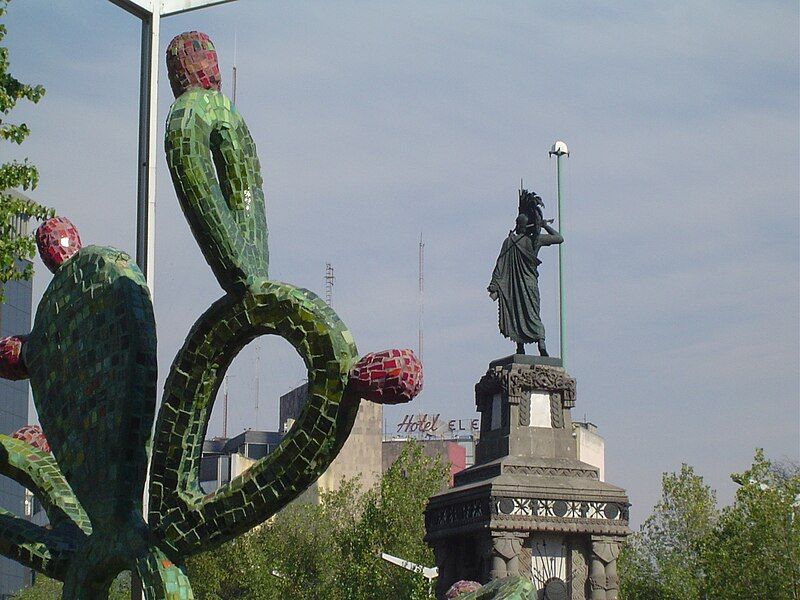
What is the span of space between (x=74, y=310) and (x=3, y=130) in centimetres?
588

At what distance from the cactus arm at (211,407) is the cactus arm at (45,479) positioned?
98cm

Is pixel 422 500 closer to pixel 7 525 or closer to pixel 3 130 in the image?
pixel 3 130

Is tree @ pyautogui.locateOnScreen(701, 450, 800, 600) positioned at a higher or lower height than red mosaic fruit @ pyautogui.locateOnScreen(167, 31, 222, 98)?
lower

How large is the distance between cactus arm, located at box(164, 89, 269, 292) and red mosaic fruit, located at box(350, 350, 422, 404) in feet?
3.29

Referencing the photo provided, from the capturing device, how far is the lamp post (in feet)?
38.2

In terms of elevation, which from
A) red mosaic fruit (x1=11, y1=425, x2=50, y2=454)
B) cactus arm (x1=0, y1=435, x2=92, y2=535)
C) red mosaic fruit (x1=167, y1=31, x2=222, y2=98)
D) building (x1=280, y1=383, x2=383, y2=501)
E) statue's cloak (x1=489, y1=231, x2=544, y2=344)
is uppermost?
building (x1=280, y1=383, x2=383, y2=501)

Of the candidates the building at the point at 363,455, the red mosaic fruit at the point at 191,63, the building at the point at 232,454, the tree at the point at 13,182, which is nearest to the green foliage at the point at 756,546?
the tree at the point at 13,182

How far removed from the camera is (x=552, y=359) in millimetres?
19531

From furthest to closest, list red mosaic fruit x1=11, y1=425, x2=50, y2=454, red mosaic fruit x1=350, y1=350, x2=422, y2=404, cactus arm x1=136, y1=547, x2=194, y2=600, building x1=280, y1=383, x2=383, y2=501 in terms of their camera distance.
Answer: building x1=280, y1=383, x2=383, y2=501 < red mosaic fruit x1=11, y1=425, x2=50, y2=454 < cactus arm x1=136, y1=547, x2=194, y2=600 < red mosaic fruit x1=350, y1=350, x2=422, y2=404

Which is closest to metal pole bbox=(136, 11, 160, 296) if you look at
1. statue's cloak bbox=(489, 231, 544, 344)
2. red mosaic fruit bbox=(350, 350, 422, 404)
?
red mosaic fruit bbox=(350, 350, 422, 404)

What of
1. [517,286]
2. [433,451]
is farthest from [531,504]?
[433,451]

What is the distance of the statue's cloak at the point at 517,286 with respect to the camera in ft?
65.3

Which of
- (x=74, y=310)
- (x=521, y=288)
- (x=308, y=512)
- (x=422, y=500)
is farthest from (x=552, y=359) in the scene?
(x=308, y=512)

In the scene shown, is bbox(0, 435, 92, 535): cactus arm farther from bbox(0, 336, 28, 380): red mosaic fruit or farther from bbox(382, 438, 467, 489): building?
bbox(382, 438, 467, 489): building
